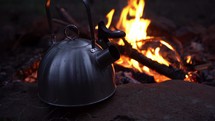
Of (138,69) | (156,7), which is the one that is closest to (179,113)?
(138,69)

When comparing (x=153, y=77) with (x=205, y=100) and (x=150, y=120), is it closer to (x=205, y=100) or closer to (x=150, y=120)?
(x=205, y=100)

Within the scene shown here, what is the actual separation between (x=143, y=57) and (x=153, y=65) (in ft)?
0.53

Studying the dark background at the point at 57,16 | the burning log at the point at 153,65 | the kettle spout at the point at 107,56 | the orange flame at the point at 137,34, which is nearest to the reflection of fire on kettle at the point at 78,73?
the kettle spout at the point at 107,56

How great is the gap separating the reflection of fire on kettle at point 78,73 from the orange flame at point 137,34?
4.61 ft

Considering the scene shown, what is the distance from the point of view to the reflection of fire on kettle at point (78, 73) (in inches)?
89.7

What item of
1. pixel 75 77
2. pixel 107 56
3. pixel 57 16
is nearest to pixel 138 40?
pixel 107 56

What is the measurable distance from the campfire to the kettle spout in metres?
1.18

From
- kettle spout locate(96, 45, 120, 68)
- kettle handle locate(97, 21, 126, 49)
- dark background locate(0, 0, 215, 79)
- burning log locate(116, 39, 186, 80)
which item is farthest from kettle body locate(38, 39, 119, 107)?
dark background locate(0, 0, 215, 79)

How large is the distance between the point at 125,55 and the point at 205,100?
4.76 feet

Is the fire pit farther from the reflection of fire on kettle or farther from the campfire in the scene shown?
the reflection of fire on kettle

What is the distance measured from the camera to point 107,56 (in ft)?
7.50

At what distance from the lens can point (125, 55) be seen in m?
3.74

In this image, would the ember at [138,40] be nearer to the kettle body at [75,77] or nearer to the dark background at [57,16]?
the dark background at [57,16]

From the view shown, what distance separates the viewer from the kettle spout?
7.37ft
